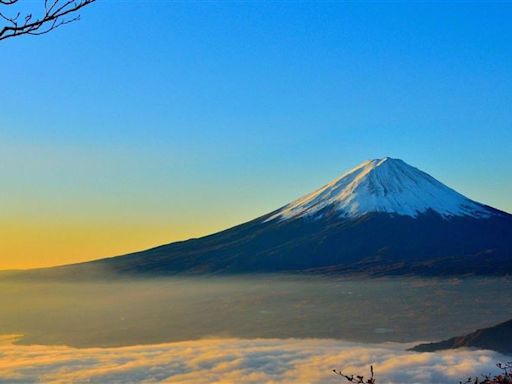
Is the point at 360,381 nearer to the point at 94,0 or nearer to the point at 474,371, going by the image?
the point at 94,0

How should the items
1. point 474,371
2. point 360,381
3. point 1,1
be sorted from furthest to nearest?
point 474,371, point 1,1, point 360,381

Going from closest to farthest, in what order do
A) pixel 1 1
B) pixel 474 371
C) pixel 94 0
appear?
1. pixel 1 1
2. pixel 94 0
3. pixel 474 371

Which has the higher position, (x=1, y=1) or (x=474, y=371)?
(x=1, y=1)

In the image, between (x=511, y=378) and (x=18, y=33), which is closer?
(x=511, y=378)

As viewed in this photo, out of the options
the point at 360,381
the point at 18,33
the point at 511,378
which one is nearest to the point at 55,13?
the point at 18,33

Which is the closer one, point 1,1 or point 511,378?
point 511,378

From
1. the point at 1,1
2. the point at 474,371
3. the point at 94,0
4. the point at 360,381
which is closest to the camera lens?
the point at 360,381

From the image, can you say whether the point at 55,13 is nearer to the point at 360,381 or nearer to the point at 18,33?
the point at 18,33

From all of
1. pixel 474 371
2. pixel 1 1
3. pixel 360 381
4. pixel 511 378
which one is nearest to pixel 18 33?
pixel 1 1

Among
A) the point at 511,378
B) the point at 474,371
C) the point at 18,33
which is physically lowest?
the point at 474,371
